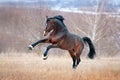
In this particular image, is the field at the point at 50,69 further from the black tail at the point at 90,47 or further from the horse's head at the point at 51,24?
the horse's head at the point at 51,24

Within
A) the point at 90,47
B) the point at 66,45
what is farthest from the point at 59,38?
the point at 90,47

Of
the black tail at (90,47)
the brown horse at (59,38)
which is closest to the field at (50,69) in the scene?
the black tail at (90,47)

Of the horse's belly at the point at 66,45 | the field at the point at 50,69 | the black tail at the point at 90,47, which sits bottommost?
the field at the point at 50,69

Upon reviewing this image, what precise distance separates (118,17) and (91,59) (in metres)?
0.66

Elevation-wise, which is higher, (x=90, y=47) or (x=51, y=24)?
(x=51, y=24)

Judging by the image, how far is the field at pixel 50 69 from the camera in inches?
97.7

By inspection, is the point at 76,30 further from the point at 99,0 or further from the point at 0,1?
the point at 0,1

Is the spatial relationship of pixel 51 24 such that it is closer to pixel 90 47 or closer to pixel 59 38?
pixel 59 38

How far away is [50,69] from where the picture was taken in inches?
100

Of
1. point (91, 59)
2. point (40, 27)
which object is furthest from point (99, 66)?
point (40, 27)

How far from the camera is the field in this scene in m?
2.48

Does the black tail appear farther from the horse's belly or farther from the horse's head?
the horse's head

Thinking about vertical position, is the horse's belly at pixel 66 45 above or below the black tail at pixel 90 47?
above

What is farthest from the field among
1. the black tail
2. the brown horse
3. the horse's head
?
the horse's head
